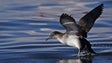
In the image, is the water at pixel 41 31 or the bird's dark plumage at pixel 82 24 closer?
the bird's dark plumage at pixel 82 24

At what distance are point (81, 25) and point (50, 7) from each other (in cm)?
771

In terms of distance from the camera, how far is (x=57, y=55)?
15.1 metres

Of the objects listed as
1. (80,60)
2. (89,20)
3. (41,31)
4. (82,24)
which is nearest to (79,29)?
(82,24)

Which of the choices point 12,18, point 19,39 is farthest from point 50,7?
point 19,39

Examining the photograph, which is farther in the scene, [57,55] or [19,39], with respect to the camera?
[19,39]

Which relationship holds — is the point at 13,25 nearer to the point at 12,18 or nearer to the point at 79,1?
the point at 12,18

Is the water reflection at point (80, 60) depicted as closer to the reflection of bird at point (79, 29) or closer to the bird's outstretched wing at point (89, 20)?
the reflection of bird at point (79, 29)

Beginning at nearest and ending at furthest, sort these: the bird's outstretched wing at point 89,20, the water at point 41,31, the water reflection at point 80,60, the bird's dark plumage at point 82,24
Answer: the water reflection at point 80,60, the bird's dark plumage at point 82,24, the bird's outstretched wing at point 89,20, the water at point 41,31

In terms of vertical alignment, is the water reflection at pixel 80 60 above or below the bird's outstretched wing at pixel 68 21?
below

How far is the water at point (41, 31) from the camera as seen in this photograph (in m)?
14.9

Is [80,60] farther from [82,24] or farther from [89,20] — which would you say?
[89,20]

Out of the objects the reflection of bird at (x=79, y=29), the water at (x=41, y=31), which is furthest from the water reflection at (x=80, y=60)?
the reflection of bird at (x=79, y=29)

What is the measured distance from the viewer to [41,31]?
1802 cm

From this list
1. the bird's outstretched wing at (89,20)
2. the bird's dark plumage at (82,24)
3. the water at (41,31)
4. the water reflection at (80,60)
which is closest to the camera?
the water reflection at (80,60)
